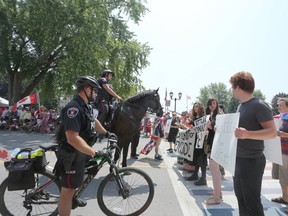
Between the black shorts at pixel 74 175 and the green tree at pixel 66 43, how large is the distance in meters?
20.6

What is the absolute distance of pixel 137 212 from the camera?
4781 mm

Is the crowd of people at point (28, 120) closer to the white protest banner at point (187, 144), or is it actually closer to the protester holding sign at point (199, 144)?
the white protest banner at point (187, 144)

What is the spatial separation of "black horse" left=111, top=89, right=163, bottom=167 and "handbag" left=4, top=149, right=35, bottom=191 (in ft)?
12.2

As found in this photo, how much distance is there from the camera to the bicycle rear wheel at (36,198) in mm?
4367

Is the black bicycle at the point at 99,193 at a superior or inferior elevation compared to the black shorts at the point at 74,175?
inferior

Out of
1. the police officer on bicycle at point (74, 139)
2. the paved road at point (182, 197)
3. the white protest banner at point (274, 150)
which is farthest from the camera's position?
the paved road at point (182, 197)

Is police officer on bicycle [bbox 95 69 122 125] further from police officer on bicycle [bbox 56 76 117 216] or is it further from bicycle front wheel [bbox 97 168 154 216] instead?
police officer on bicycle [bbox 56 76 117 216]

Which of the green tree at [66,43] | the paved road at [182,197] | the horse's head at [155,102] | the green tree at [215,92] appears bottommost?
the paved road at [182,197]

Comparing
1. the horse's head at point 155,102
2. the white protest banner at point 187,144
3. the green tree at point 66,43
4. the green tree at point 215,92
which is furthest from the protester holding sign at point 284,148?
the green tree at point 215,92

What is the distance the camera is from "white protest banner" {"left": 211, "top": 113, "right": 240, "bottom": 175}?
349cm

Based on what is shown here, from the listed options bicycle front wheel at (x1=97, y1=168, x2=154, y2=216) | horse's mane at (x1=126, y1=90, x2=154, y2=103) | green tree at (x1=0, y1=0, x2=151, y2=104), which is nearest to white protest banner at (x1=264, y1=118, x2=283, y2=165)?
bicycle front wheel at (x1=97, y1=168, x2=154, y2=216)

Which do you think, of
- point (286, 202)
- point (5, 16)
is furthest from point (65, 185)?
point (5, 16)

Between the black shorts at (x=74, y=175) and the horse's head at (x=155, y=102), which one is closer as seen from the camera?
the black shorts at (x=74, y=175)

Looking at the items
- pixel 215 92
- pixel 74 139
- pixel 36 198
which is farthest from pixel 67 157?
pixel 215 92
